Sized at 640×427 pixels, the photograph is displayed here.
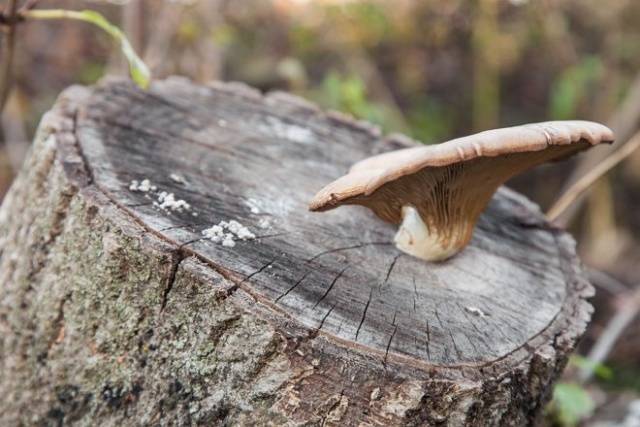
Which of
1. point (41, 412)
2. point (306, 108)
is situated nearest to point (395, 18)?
point (306, 108)

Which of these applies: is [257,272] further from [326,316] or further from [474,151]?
[474,151]

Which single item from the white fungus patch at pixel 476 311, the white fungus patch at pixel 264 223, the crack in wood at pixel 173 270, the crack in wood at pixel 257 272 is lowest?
the crack in wood at pixel 173 270

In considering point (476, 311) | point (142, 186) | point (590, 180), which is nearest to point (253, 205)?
point (142, 186)

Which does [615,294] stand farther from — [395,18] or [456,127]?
[395,18]

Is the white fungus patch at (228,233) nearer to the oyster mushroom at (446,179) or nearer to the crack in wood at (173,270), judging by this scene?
the crack in wood at (173,270)

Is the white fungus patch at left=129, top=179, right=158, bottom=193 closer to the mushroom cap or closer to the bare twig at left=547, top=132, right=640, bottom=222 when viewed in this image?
the mushroom cap

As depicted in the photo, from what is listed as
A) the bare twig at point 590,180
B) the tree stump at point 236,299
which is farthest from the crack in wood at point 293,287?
the bare twig at point 590,180

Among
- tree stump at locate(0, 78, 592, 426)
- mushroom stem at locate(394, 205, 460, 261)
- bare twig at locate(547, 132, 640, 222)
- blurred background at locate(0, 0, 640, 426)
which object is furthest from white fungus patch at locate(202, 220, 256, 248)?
blurred background at locate(0, 0, 640, 426)
